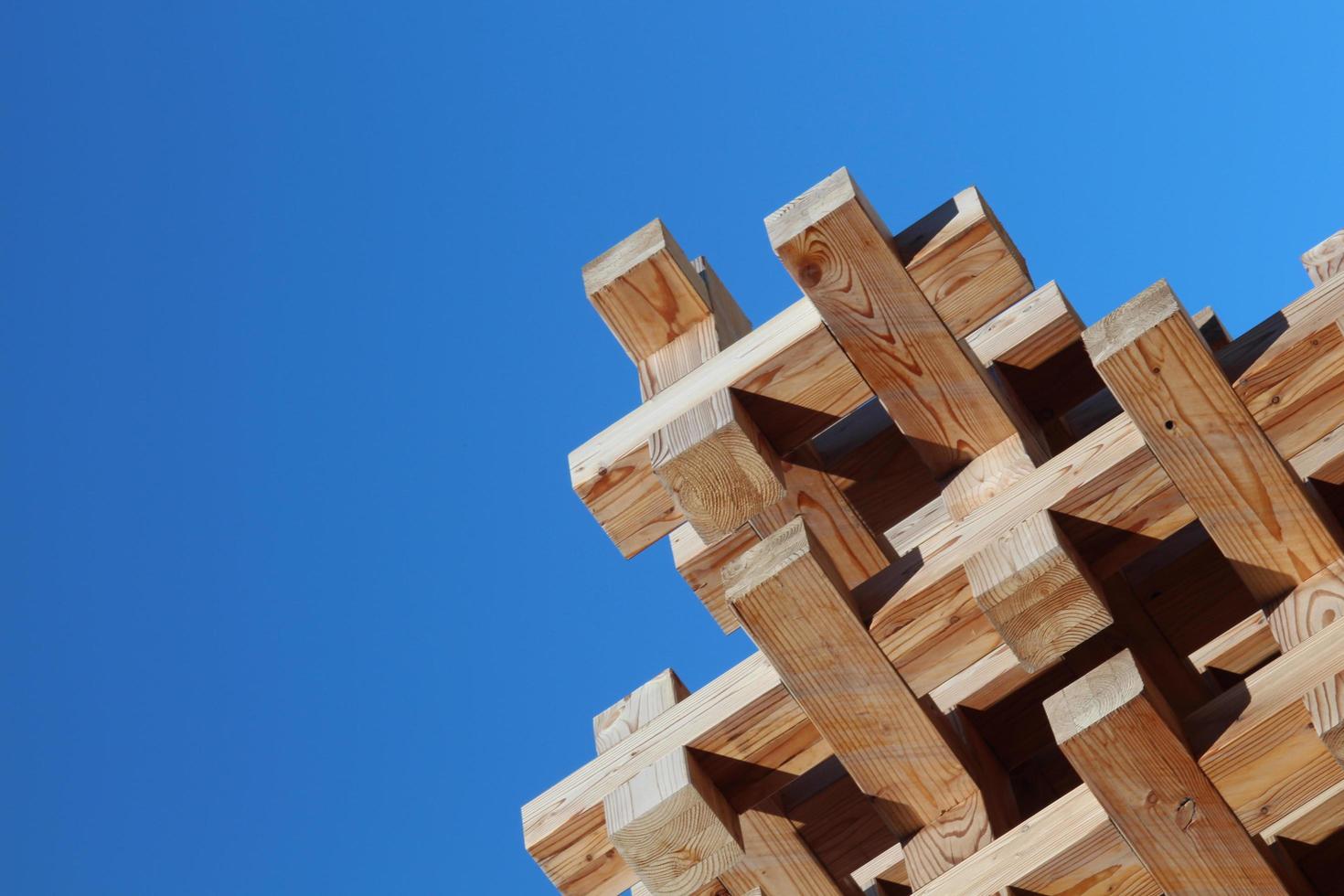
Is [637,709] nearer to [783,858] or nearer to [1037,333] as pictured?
[783,858]

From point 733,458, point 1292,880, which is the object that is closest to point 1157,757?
point 1292,880

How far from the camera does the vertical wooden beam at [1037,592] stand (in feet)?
6.78

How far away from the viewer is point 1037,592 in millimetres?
2076

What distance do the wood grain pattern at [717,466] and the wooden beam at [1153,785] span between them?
0.51 m

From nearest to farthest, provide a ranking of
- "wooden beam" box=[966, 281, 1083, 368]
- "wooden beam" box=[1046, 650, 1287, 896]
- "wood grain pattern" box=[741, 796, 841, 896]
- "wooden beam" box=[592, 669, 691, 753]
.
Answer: "wooden beam" box=[1046, 650, 1287, 896] → "wood grain pattern" box=[741, 796, 841, 896] → "wooden beam" box=[966, 281, 1083, 368] → "wooden beam" box=[592, 669, 691, 753]

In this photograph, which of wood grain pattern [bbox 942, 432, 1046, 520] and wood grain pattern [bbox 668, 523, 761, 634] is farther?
wood grain pattern [bbox 668, 523, 761, 634]

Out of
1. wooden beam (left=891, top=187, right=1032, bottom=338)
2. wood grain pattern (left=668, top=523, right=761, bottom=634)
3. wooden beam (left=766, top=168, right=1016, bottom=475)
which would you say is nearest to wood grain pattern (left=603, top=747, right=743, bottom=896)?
wood grain pattern (left=668, top=523, right=761, bottom=634)

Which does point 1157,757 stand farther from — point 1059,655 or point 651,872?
point 651,872

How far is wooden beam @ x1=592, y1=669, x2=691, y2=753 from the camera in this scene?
105 inches

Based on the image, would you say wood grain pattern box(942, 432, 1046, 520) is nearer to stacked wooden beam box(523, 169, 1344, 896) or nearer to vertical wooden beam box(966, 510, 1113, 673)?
stacked wooden beam box(523, 169, 1344, 896)

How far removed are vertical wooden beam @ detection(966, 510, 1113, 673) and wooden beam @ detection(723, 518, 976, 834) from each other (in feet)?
0.56

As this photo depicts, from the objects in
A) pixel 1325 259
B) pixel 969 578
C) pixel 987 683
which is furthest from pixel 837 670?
pixel 1325 259

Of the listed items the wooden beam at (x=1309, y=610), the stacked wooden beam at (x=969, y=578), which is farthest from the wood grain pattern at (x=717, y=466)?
the wooden beam at (x=1309, y=610)

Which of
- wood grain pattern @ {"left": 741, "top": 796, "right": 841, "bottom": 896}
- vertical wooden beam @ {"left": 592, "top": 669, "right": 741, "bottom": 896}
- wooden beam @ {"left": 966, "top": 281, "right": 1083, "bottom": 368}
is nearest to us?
vertical wooden beam @ {"left": 592, "top": 669, "right": 741, "bottom": 896}
